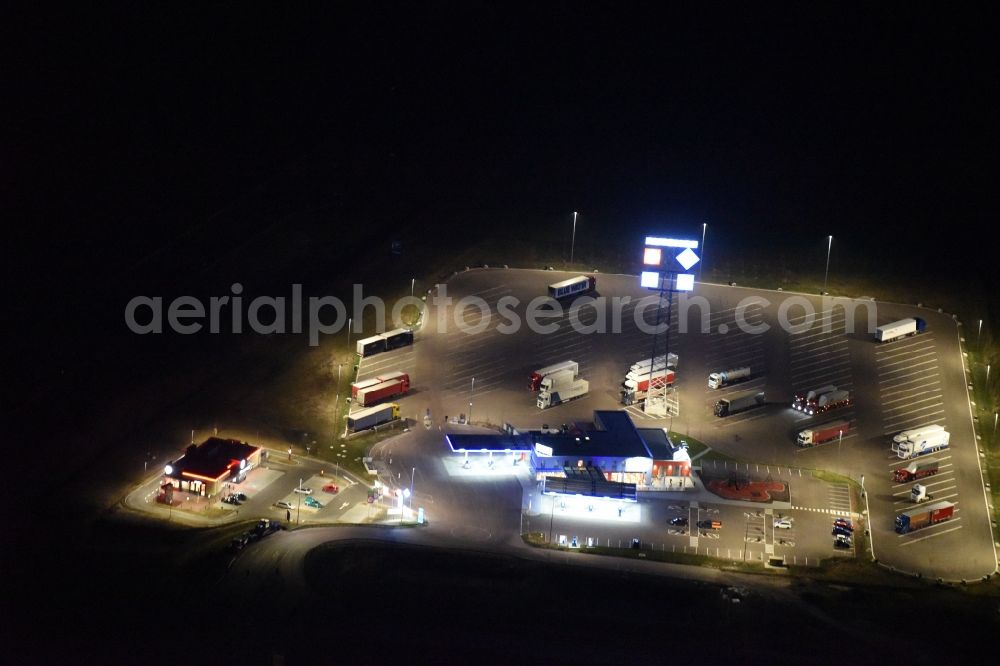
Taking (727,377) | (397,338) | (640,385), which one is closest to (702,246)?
(727,377)

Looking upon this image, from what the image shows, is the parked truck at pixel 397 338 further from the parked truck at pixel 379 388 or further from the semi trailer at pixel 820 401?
the semi trailer at pixel 820 401

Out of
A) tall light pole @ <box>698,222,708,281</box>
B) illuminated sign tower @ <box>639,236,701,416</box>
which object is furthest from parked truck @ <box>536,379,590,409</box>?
tall light pole @ <box>698,222,708,281</box>

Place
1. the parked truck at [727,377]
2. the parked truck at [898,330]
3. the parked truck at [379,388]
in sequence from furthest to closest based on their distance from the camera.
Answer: the parked truck at [898,330]
the parked truck at [727,377]
the parked truck at [379,388]

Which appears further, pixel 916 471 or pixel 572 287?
pixel 572 287

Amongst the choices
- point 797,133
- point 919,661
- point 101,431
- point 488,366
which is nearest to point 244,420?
point 101,431

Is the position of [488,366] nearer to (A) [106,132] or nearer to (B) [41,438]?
(B) [41,438]

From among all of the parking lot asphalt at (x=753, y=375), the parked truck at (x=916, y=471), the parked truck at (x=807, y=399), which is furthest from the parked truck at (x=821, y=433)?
the parked truck at (x=916, y=471)

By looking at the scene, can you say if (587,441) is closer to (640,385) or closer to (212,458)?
(640,385)
